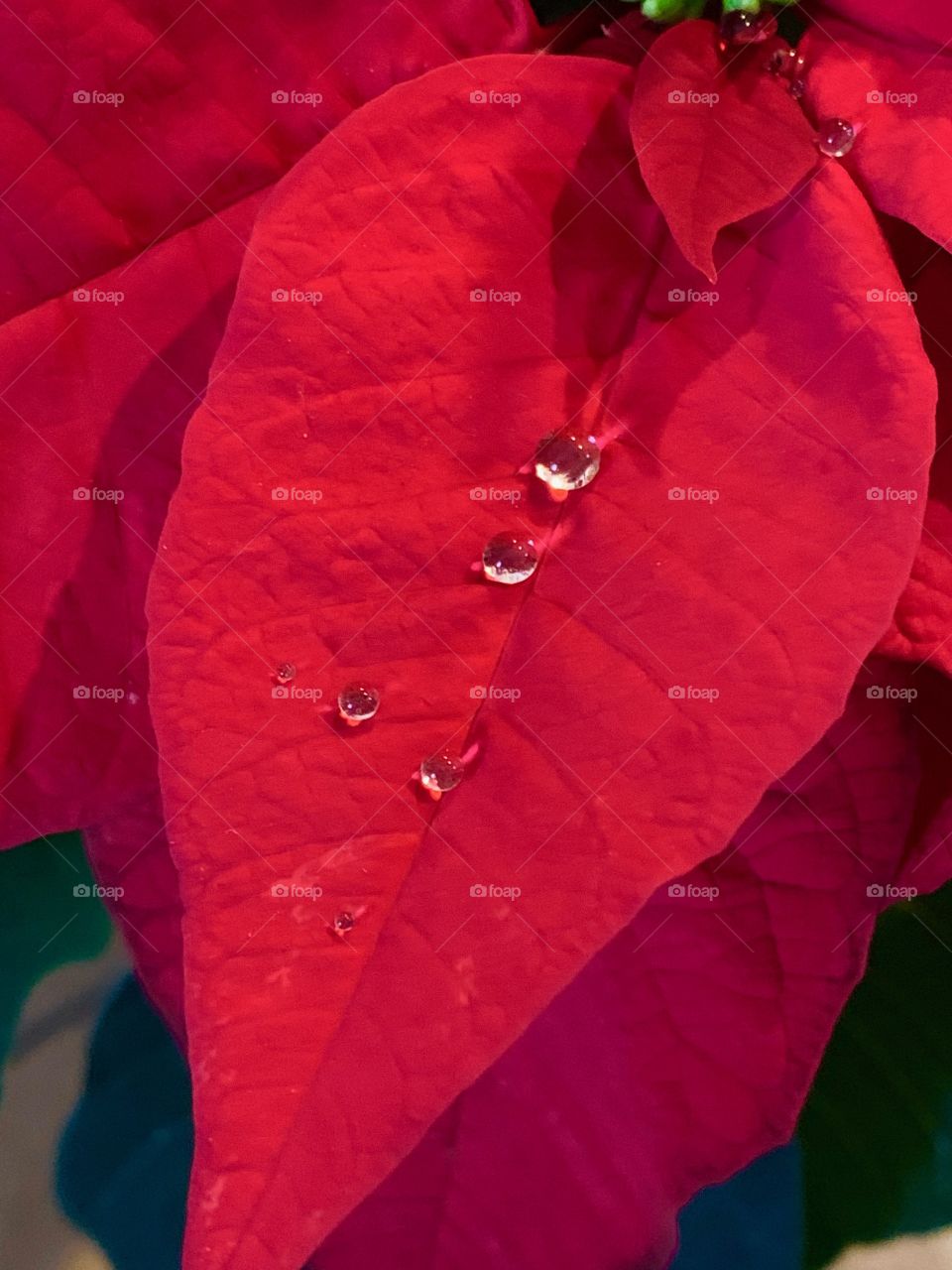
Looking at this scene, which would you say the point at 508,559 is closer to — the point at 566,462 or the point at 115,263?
the point at 566,462

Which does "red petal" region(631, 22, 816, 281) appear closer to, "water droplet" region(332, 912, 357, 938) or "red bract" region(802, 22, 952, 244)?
"red bract" region(802, 22, 952, 244)

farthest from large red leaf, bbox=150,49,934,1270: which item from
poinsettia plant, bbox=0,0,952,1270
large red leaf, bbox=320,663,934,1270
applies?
large red leaf, bbox=320,663,934,1270

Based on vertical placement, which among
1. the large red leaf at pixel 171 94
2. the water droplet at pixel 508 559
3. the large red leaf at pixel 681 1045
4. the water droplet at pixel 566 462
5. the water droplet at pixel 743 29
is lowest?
the large red leaf at pixel 681 1045

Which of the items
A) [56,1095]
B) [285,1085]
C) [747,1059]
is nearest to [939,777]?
[747,1059]
